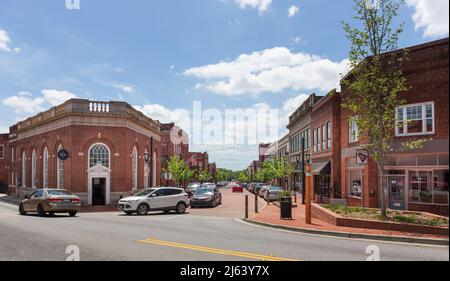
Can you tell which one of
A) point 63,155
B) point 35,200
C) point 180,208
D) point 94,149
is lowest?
point 180,208

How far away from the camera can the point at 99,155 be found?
3334 cm

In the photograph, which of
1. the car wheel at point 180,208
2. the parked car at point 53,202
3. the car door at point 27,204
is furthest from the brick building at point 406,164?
the car door at point 27,204

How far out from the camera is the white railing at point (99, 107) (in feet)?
109

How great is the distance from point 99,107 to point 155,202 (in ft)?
46.0

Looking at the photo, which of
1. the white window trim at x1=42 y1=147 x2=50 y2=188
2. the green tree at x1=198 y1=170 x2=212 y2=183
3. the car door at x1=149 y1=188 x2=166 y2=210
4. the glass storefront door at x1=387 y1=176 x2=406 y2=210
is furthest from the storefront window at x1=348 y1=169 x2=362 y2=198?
the green tree at x1=198 y1=170 x2=212 y2=183

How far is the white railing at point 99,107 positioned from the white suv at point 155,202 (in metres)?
12.6

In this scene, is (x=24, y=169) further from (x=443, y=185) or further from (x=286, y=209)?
(x=443, y=185)

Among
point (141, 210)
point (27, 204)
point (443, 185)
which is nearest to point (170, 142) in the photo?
point (141, 210)

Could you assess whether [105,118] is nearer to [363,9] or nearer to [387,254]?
[363,9]

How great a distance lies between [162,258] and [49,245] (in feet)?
12.9

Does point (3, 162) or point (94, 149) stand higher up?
point (94, 149)

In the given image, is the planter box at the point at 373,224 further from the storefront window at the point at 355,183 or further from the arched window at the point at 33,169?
the arched window at the point at 33,169

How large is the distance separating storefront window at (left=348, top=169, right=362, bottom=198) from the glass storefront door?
465 centimetres
